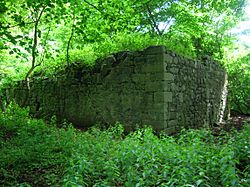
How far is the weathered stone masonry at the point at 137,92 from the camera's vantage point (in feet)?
18.3

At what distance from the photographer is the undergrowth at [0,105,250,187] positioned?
237 centimetres

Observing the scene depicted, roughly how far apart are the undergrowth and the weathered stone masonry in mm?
1610

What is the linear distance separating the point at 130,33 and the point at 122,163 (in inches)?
210

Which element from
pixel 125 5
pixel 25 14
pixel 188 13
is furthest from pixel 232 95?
pixel 25 14

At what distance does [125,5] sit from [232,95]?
8368 millimetres

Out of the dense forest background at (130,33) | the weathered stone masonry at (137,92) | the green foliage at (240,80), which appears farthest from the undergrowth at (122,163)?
the green foliage at (240,80)

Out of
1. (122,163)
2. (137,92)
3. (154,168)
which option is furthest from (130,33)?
(154,168)

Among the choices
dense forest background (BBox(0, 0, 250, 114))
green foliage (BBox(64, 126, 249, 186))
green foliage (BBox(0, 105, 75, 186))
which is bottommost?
green foliage (BBox(0, 105, 75, 186))

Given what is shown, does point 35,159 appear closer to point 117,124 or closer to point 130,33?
point 117,124

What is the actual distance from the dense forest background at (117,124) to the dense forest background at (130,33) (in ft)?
0.15

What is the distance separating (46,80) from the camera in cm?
835

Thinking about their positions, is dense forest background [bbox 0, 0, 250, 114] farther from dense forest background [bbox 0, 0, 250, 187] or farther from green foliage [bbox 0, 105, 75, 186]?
green foliage [bbox 0, 105, 75, 186]

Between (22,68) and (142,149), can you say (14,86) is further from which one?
(142,149)

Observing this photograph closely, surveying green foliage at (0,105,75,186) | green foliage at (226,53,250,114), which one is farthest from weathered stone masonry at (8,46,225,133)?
green foliage at (226,53,250,114)
